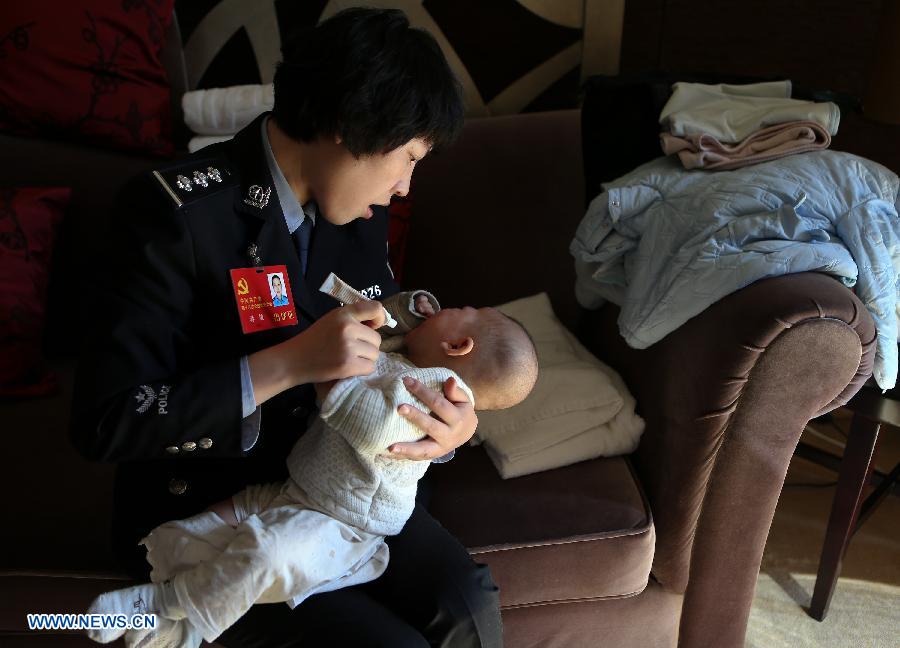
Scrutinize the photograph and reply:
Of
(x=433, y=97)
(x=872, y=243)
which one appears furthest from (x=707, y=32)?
(x=433, y=97)

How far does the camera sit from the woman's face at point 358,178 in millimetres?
1146

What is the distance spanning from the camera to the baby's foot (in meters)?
1.05

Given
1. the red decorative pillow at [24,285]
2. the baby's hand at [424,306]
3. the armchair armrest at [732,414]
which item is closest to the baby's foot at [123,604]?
the baby's hand at [424,306]

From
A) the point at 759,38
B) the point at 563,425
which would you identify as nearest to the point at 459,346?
the point at 563,425

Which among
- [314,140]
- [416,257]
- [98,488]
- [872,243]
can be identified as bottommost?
[98,488]

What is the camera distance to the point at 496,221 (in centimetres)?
193

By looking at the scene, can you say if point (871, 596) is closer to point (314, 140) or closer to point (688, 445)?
point (688, 445)

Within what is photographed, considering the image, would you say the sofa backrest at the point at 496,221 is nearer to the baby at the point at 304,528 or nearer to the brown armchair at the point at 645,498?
the brown armchair at the point at 645,498

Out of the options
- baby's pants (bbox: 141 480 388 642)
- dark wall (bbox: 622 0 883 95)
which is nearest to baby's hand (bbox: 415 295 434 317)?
baby's pants (bbox: 141 480 388 642)

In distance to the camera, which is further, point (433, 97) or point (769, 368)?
point (769, 368)

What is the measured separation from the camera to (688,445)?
143 centimetres

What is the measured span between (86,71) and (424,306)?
1.04m

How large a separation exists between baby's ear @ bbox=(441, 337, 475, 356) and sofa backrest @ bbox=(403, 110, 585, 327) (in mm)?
625

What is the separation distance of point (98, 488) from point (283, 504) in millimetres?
518
